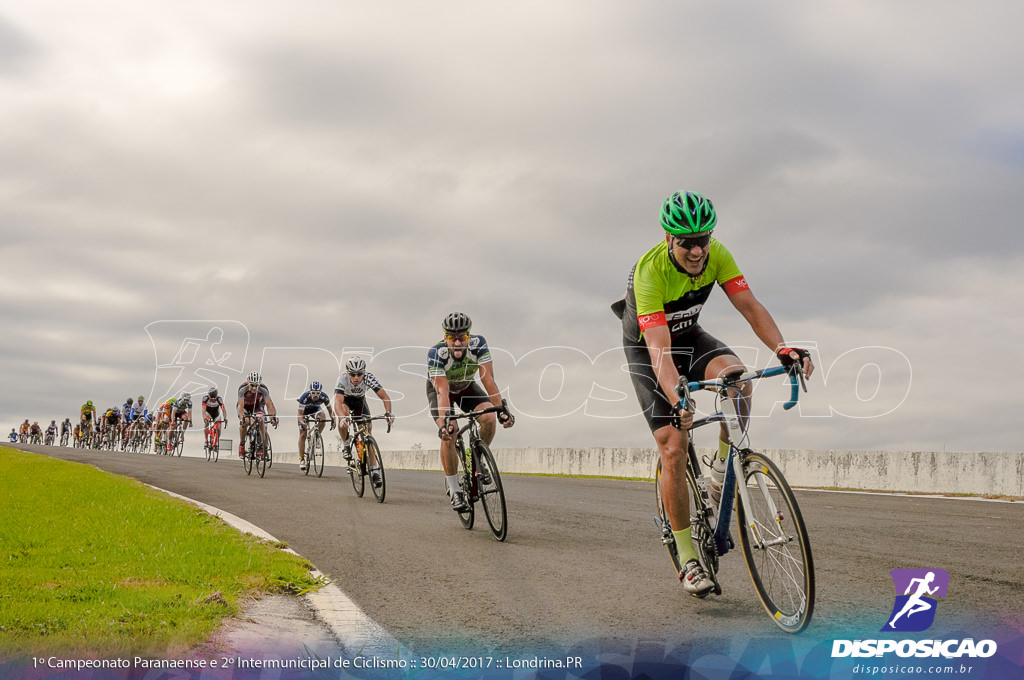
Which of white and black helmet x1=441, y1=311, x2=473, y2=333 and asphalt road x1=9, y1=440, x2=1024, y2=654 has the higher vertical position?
white and black helmet x1=441, y1=311, x2=473, y2=333

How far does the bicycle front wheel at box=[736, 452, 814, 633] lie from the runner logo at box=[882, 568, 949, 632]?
60cm

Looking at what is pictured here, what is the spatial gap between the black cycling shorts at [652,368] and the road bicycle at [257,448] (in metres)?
15.1

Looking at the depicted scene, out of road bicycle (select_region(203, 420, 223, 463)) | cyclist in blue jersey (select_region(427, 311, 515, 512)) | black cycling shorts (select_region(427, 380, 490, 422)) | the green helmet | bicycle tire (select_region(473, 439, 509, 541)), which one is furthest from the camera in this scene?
road bicycle (select_region(203, 420, 223, 463))

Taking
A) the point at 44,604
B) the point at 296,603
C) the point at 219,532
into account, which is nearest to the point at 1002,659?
the point at 296,603

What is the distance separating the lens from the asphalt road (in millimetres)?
5062

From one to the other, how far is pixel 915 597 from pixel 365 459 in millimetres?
9577

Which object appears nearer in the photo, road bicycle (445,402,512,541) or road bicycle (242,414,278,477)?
road bicycle (445,402,512,541)

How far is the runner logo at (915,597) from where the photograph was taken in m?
5.12

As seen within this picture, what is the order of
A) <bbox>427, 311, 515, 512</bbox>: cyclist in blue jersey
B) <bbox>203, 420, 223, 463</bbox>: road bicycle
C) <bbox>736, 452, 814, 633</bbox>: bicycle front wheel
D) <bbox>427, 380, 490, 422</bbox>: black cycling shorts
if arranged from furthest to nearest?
<bbox>203, 420, 223, 463</bbox>: road bicycle → <bbox>427, 380, 490, 422</bbox>: black cycling shorts → <bbox>427, 311, 515, 512</bbox>: cyclist in blue jersey → <bbox>736, 452, 814, 633</bbox>: bicycle front wheel

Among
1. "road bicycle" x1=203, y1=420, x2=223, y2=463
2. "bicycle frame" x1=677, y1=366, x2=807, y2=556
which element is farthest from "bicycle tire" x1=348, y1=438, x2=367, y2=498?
"road bicycle" x1=203, y1=420, x2=223, y2=463

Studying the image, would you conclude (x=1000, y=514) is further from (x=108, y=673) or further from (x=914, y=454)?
(x=108, y=673)

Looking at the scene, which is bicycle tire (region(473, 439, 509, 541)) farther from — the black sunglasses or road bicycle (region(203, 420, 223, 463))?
road bicycle (region(203, 420, 223, 463))

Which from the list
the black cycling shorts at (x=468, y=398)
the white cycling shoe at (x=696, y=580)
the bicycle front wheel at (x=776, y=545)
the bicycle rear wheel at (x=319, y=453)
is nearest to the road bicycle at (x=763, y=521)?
the bicycle front wheel at (x=776, y=545)

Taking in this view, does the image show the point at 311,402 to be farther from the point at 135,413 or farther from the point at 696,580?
the point at 135,413
